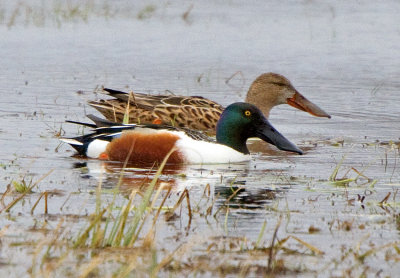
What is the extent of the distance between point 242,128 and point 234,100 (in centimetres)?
395

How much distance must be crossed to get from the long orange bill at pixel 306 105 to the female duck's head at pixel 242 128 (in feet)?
7.61

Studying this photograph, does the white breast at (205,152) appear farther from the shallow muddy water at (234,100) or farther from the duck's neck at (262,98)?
the duck's neck at (262,98)

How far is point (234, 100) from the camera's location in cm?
1239

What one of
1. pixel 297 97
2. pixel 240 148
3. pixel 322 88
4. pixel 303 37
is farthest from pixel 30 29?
pixel 240 148

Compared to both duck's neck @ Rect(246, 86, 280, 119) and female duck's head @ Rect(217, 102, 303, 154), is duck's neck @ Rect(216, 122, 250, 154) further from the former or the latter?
duck's neck @ Rect(246, 86, 280, 119)

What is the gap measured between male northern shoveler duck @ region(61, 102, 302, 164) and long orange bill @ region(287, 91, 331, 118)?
2.38 metres

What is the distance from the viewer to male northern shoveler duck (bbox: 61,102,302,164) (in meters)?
8.15

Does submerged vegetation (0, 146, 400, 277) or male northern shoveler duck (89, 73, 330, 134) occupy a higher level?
male northern shoveler duck (89, 73, 330, 134)

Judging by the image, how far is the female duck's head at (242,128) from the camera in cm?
844

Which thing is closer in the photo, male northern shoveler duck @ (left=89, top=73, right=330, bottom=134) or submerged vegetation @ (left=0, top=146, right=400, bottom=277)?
submerged vegetation @ (left=0, top=146, right=400, bottom=277)

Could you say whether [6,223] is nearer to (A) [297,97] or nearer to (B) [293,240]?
(B) [293,240]

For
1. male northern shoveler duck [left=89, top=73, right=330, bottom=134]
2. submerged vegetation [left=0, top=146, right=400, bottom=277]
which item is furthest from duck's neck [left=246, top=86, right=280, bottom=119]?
submerged vegetation [left=0, top=146, right=400, bottom=277]

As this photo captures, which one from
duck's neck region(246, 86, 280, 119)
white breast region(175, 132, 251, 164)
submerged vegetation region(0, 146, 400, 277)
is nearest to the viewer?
submerged vegetation region(0, 146, 400, 277)

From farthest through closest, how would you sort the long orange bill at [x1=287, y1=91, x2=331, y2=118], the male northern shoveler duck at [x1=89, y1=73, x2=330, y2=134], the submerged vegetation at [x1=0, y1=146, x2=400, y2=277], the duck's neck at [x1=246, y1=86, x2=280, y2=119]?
the duck's neck at [x1=246, y1=86, x2=280, y2=119] < the long orange bill at [x1=287, y1=91, x2=331, y2=118] < the male northern shoveler duck at [x1=89, y1=73, x2=330, y2=134] < the submerged vegetation at [x1=0, y1=146, x2=400, y2=277]
